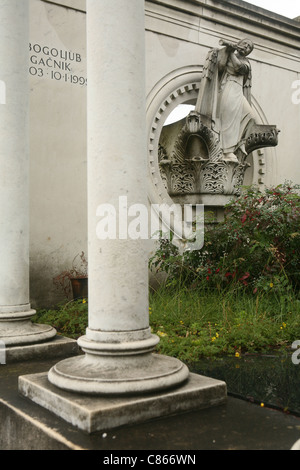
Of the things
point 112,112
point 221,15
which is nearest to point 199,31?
point 221,15

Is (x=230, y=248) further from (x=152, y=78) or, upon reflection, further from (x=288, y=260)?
(x=152, y=78)

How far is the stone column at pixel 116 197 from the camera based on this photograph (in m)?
3.10

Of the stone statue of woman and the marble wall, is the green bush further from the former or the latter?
the stone statue of woman

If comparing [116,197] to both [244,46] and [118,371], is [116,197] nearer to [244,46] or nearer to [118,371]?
[118,371]

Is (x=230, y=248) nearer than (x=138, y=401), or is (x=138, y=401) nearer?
(x=138, y=401)

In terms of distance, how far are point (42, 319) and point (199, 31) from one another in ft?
21.2

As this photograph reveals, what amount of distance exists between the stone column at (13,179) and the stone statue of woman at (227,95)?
15.8 feet

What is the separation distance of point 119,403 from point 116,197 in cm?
126

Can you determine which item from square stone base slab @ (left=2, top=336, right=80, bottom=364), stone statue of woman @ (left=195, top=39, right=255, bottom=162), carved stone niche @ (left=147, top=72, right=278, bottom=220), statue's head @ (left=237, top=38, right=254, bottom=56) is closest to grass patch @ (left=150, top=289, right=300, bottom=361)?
square stone base slab @ (left=2, top=336, right=80, bottom=364)

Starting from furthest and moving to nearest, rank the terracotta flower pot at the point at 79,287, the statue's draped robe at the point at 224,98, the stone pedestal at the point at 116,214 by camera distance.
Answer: the statue's draped robe at the point at 224,98 < the terracotta flower pot at the point at 79,287 < the stone pedestal at the point at 116,214

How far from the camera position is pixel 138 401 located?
2.80 metres

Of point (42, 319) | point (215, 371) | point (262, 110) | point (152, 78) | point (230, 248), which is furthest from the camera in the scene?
point (262, 110)

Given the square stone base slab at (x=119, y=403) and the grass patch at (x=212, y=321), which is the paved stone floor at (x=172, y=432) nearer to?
the square stone base slab at (x=119, y=403)

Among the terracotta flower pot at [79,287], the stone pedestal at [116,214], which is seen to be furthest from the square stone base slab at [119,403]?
the terracotta flower pot at [79,287]
